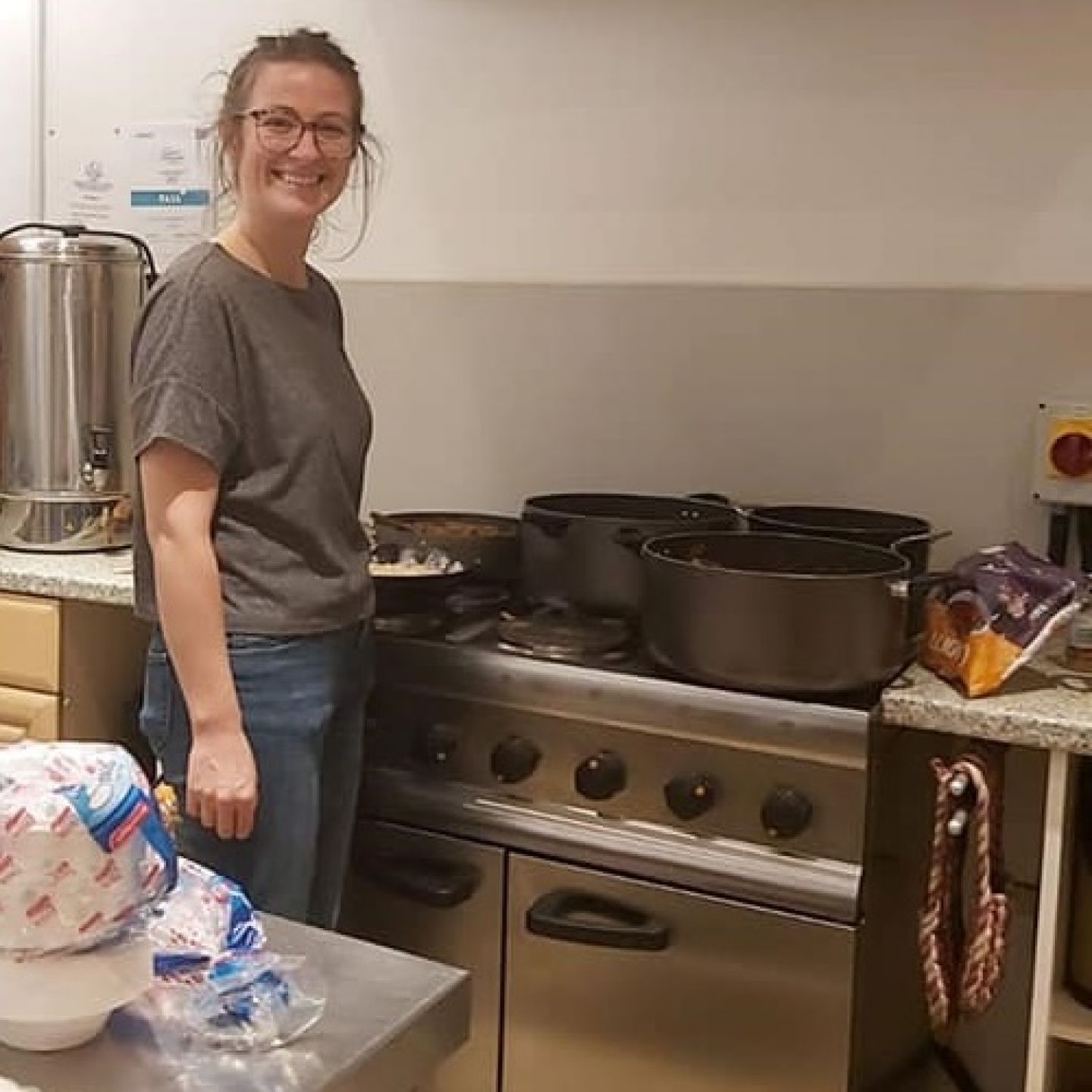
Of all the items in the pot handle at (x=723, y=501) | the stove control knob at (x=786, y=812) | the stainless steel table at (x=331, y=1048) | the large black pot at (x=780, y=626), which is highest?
the pot handle at (x=723, y=501)

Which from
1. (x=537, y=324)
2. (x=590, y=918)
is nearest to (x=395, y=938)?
(x=590, y=918)

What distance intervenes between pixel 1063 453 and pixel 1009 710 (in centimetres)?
51

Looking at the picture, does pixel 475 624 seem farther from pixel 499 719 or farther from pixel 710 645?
pixel 710 645

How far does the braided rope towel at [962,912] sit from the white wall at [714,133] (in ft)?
2.42

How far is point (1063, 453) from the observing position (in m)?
2.00

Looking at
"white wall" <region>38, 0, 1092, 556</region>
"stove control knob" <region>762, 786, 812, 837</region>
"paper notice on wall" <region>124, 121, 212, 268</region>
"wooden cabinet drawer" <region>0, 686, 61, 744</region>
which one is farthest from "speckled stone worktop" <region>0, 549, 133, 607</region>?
"stove control knob" <region>762, 786, 812, 837</region>

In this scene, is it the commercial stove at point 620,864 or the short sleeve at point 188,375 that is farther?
the commercial stove at point 620,864

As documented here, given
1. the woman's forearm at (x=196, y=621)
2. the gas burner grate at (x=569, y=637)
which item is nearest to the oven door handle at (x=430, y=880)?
the gas burner grate at (x=569, y=637)

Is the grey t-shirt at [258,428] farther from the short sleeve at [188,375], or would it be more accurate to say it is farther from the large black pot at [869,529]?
the large black pot at [869,529]

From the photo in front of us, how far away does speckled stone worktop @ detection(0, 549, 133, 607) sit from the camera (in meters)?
2.05

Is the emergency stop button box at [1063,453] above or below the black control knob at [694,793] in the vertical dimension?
above

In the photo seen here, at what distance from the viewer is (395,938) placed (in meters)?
1.88

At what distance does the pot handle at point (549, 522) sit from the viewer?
1933 millimetres

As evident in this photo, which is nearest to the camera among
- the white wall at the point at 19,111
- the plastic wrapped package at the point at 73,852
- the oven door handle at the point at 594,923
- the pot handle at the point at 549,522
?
the plastic wrapped package at the point at 73,852
